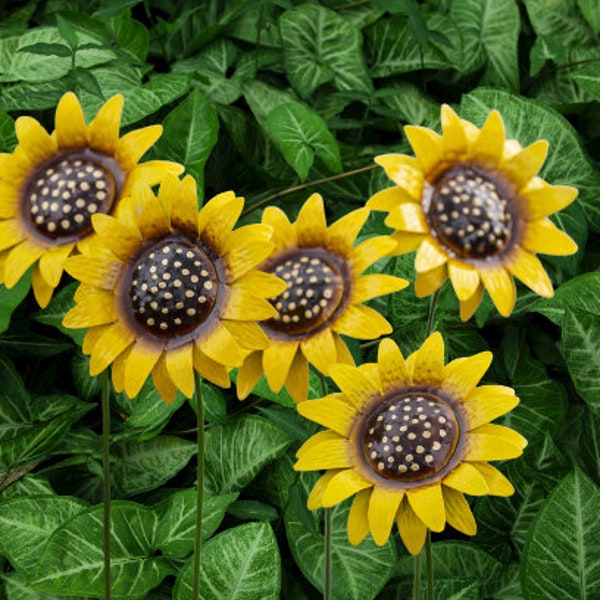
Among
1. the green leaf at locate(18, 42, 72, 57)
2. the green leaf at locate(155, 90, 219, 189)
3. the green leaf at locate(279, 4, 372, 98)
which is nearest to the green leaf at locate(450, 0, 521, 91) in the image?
the green leaf at locate(279, 4, 372, 98)

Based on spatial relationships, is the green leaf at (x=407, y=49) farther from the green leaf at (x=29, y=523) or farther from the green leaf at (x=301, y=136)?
the green leaf at (x=29, y=523)

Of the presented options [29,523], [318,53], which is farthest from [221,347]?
[318,53]

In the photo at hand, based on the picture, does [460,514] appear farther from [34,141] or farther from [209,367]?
[34,141]

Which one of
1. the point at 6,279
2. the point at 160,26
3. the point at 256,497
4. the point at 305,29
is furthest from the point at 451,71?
the point at 6,279

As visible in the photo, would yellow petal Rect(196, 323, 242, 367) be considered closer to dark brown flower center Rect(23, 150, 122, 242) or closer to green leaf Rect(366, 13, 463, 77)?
dark brown flower center Rect(23, 150, 122, 242)

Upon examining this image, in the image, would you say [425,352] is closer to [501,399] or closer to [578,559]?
[501,399]
